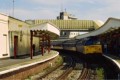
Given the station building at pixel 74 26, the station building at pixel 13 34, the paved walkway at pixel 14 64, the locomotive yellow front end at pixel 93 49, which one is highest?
the station building at pixel 74 26

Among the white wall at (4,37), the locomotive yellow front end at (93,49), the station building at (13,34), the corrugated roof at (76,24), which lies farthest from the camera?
the corrugated roof at (76,24)

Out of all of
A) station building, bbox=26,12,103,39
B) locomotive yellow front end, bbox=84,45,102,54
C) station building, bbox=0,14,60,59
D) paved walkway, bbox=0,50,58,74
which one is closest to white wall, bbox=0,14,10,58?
station building, bbox=0,14,60,59

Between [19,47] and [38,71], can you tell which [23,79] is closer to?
[38,71]

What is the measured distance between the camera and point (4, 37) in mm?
28938

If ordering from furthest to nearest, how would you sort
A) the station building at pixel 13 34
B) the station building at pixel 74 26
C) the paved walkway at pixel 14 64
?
the station building at pixel 74 26 < the station building at pixel 13 34 < the paved walkway at pixel 14 64

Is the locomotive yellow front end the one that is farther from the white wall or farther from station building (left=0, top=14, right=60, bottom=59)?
the white wall

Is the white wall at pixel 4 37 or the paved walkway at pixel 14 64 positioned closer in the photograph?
the paved walkway at pixel 14 64

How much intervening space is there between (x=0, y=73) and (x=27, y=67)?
5.36 meters

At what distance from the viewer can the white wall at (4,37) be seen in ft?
91.7

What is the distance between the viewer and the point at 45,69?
27.1 m

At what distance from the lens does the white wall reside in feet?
91.7

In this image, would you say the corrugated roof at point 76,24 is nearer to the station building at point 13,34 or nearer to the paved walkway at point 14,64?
the station building at point 13,34

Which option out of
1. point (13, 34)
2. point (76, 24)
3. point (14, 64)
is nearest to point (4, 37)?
point (13, 34)

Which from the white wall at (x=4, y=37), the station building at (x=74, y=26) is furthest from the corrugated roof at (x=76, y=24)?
the white wall at (x=4, y=37)
